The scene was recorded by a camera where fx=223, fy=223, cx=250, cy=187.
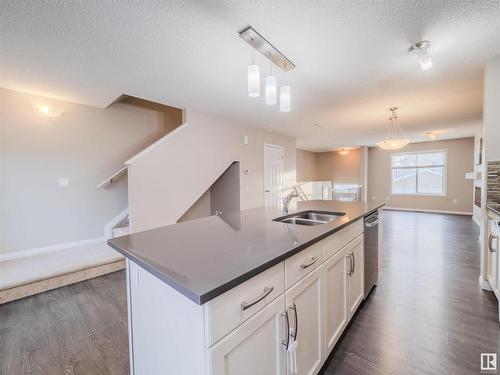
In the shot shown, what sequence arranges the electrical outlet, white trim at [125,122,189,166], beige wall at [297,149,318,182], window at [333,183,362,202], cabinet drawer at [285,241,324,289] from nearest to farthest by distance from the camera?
cabinet drawer at [285,241,324,289], white trim at [125,122,189,166], the electrical outlet, window at [333,183,362,202], beige wall at [297,149,318,182]

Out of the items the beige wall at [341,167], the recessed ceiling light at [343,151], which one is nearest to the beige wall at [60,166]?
the recessed ceiling light at [343,151]

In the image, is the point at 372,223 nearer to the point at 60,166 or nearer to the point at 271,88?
the point at 271,88

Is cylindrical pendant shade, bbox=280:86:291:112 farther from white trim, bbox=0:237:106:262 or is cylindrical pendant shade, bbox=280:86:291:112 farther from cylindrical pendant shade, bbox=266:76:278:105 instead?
white trim, bbox=0:237:106:262

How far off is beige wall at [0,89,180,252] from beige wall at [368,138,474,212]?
8.28m

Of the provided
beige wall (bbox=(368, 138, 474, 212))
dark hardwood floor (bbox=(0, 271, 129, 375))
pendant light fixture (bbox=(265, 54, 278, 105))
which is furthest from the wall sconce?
beige wall (bbox=(368, 138, 474, 212))

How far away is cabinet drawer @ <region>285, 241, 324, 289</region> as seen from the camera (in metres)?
1.04

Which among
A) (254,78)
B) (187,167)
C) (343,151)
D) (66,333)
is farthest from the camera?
(343,151)

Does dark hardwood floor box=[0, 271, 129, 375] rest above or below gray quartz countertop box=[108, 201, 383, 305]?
below

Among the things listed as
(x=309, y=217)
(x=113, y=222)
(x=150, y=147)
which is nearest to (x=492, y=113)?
(x=309, y=217)

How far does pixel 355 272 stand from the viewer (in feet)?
5.89

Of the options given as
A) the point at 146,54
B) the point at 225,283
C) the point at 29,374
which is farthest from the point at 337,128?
the point at 29,374

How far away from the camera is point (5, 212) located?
119 inches

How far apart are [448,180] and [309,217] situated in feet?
25.1

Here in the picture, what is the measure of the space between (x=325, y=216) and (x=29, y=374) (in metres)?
2.41
